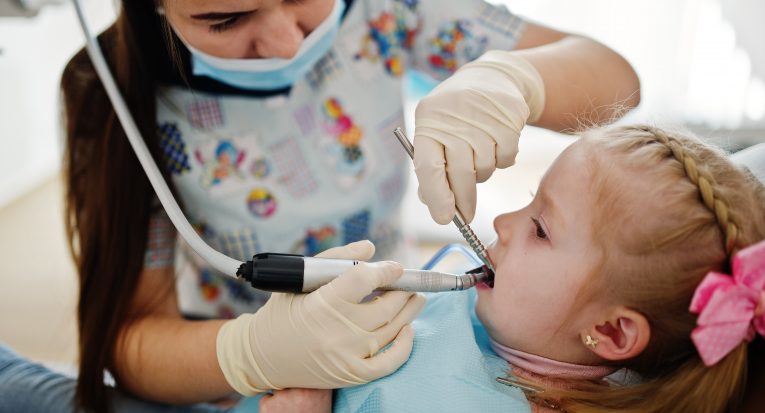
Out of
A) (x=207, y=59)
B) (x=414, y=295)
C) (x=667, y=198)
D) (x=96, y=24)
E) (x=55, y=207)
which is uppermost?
(x=207, y=59)

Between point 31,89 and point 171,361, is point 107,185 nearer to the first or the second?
point 171,361

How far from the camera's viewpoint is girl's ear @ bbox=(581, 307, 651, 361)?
0.93m

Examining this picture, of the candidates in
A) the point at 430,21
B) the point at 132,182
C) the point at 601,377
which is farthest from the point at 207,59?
the point at 601,377

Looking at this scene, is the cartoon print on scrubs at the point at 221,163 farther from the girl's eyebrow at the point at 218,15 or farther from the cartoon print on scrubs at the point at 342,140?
the girl's eyebrow at the point at 218,15

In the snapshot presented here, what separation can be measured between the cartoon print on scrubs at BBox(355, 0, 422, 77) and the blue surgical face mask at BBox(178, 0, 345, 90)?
14 centimetres

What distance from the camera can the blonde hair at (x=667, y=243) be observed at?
871mm

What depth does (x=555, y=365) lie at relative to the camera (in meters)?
1.02

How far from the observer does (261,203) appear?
129 cm

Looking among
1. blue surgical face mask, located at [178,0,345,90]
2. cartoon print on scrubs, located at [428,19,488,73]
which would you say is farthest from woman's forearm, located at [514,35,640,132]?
blue surgical face mask, located at [178,0,345,90]

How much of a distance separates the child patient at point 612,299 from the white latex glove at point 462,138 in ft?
0.34

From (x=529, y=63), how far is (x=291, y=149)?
0.51 m

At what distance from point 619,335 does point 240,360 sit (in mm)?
584

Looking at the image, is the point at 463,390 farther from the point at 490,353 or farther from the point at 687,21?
the point at 687,21

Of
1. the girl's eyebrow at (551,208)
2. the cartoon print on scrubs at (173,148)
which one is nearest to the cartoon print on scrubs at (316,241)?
the cartoon print on scrubs at (173,148)
